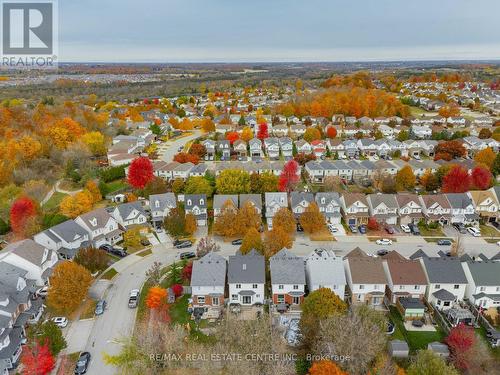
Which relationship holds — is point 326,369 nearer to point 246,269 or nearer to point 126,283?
point 246,269

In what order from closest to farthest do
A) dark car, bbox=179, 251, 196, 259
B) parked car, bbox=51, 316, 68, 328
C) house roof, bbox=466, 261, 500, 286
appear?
parked car, bbox=51, 316, 68, 328, house roof, bbox=466, 261, 500, 286, dark car, bbox=179, 251, 196, 259

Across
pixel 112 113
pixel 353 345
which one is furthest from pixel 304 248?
pixel 112 113

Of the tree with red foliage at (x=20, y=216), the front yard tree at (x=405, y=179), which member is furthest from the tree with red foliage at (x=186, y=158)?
the front yard tree at (x=405, y=179)

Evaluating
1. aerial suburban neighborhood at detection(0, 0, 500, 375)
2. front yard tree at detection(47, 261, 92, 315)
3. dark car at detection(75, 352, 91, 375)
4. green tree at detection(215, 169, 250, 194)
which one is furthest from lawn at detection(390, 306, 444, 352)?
green tree at detection(215, 169, 250, 194)

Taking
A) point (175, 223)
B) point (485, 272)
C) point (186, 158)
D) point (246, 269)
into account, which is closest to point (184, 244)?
point (175, 223)

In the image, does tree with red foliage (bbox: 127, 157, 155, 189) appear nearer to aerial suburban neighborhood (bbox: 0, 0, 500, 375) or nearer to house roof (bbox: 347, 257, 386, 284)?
aerial suburban neighborhood (bbox: 0, 0, 500, 375)

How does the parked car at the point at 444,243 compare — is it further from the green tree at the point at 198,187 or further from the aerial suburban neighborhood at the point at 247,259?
the green tree at the point at 198,187
